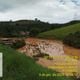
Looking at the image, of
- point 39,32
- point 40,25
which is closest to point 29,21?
point 40,25

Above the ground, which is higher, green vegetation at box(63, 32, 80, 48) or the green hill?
the green hill

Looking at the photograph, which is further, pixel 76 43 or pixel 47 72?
pixel 76 43

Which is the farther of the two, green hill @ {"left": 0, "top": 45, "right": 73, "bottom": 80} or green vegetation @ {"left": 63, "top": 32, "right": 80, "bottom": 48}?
green vegetation @ {"left": 63, "top": 32, "right": 80, "bottom": 48}

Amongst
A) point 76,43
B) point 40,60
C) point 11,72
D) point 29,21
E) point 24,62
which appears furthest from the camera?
point 29,21

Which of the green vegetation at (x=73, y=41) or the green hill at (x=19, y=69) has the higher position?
the green hill at (x=19, y=69)

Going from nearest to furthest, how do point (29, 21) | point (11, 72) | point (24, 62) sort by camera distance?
1. point (11, 72)
2. point (24, 62)
3. point (29, 21)

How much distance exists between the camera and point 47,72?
8.29 m

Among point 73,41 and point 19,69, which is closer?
point 19,69

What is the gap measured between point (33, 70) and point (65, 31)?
68.3ft

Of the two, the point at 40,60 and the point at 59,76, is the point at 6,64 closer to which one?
the point at 59,76

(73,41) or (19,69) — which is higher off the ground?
(19,69)

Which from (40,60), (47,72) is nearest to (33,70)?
(47,72)

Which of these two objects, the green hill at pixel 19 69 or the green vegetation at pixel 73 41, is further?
the green vegetation at pixel 73 41

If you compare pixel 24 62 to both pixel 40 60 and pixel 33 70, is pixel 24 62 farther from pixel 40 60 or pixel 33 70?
pixel 40 60
